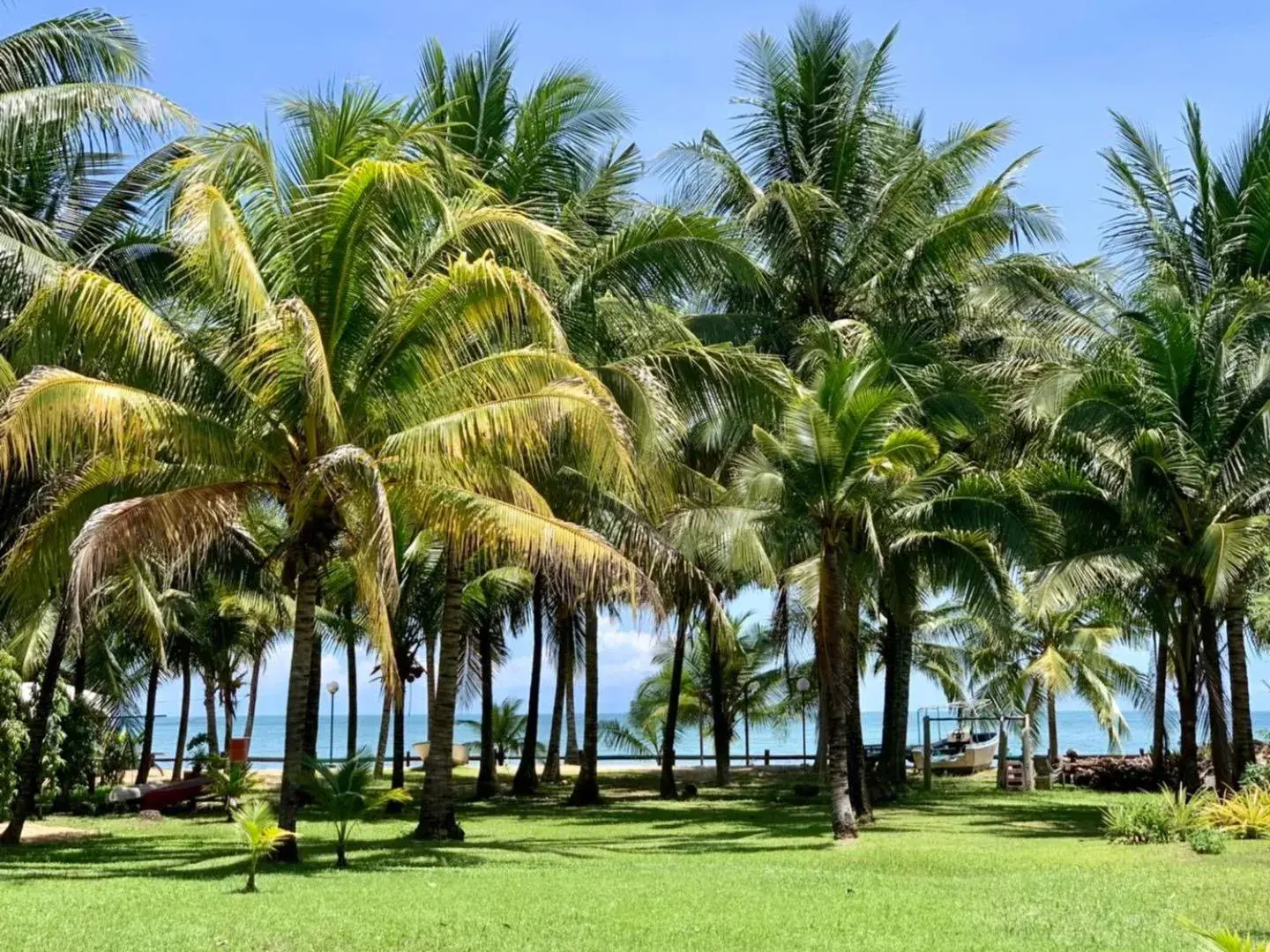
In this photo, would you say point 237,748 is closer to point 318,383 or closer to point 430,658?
point 430,658

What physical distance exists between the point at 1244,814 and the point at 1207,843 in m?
1.90

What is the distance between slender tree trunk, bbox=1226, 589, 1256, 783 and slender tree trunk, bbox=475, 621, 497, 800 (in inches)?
557

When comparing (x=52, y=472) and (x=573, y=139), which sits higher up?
(x=573, y=139)

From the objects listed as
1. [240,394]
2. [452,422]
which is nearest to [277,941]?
[452,422]

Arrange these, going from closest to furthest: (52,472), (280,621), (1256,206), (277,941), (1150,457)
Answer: (277,941) → (52,472) → (1150,457) → (1256,206) → (280,621)

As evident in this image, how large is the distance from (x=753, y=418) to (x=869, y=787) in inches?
375

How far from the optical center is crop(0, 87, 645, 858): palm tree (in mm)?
12734

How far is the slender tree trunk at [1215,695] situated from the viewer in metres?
19.2

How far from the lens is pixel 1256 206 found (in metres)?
20.2

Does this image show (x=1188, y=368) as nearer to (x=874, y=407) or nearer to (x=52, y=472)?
(x=874, y=407)

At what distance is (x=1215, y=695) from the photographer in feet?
62.8

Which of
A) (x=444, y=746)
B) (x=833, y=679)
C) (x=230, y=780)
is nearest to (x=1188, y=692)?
(x=833, y=679)

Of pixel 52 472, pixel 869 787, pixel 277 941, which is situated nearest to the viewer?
pixel 277 941

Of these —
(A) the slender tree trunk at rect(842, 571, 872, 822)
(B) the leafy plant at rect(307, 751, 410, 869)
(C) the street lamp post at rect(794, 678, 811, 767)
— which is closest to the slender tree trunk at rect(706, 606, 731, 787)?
(C) the street lamp post at rect(794, 678, 811, 767)
